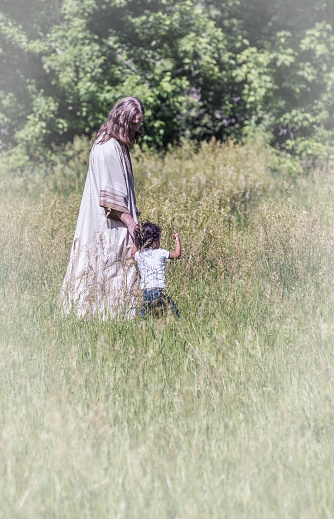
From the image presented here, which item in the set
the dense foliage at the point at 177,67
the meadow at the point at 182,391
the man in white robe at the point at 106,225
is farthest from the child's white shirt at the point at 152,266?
the dense foliage at the point at 177,67

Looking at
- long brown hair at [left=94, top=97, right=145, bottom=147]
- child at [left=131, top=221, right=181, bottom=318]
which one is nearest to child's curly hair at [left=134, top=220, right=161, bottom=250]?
child at [left=131, top=221, right=181, bottom=318]

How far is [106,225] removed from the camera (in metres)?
4.04

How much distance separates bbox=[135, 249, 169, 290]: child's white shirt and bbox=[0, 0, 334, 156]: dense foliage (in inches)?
336

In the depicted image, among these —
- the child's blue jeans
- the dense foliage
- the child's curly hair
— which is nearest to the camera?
the child's blue jeans

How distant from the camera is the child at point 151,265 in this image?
372 cm

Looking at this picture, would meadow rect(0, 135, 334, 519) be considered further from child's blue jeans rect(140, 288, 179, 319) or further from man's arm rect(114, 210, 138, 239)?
man's arm rect(114, 210, 138, 239)

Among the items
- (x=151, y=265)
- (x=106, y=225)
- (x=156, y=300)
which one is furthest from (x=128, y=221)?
(x=156, y=300)

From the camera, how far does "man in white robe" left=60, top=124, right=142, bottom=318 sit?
154 inches

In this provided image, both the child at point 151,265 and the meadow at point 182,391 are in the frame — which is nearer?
the meadow at point 182,391

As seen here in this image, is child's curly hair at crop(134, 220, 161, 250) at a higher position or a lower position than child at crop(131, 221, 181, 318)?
higher

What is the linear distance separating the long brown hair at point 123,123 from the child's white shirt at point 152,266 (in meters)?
0.76

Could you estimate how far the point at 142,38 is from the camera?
42.3 feet

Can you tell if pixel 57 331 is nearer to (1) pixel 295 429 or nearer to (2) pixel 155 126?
(1) pixel 295 429

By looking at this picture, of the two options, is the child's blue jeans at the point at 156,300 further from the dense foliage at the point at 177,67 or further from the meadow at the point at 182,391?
the dense foliage at the point at 177,67
